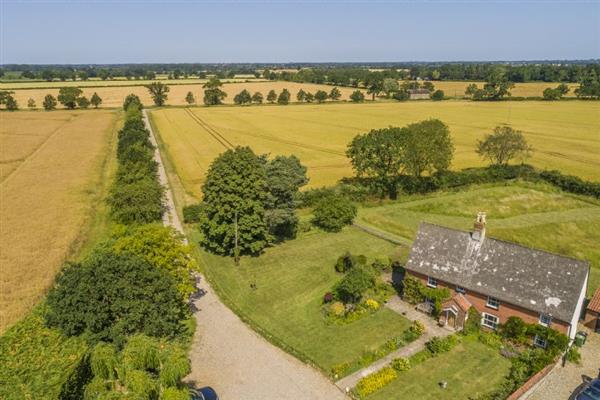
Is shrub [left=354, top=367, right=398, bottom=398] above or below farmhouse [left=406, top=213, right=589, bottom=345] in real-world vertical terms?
below

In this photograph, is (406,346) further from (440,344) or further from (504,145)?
(504,145)

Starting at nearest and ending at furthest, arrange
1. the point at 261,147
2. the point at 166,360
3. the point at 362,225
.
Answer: the point at 166,360 < the point at 362,225 < the point at 261,147

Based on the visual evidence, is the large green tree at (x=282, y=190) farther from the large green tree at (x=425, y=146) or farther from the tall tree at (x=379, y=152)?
the large green tree at (x=425, y=146)

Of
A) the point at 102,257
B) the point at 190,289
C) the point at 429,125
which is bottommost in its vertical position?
the point at 190,289

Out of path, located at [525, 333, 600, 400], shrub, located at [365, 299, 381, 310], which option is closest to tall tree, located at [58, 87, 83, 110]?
shrub, located at [365, 299, 381, 310]

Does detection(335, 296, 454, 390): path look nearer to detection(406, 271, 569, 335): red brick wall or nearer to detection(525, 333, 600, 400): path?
detection(406, 271, 569, 335): red brick wall

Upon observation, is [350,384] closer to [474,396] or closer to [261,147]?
[474,396]

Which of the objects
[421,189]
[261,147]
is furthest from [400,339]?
[261,147]
